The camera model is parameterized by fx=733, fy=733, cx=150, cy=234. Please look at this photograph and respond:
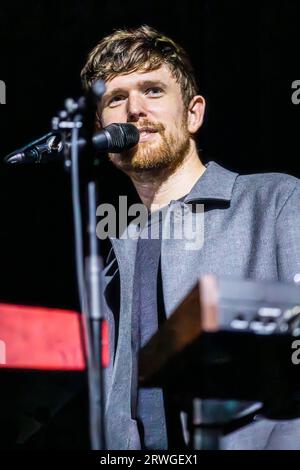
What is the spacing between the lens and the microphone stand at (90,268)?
124 cm

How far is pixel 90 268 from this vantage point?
4.36 ft

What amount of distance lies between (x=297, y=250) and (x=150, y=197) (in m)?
0.78

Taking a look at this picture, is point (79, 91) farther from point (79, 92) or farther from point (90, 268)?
point (90, 268)

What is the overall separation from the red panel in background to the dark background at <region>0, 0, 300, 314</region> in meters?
0.27

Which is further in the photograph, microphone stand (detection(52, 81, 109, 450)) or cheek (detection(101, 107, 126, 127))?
cheek (detection(101, 107, 126, 127))

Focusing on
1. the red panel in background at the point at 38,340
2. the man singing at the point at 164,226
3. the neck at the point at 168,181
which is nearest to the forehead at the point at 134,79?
the man singing at the point at 164,226

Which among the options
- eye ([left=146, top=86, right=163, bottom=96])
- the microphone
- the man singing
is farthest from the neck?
the microphone

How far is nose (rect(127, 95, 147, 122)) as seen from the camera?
2482 millimetres

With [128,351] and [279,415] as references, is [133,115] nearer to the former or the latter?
[128,351]

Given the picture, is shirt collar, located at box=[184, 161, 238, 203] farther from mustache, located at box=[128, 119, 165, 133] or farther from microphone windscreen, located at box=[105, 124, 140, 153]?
microphone windscreen, located at box=[105, 124, 140, 153]

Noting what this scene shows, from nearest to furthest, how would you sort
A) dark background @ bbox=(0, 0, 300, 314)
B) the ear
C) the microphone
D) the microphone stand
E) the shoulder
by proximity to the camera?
the microphone stand < the microphone < the shoulder < the ear < dark background @ bbox=(0, 0, 300, 314)

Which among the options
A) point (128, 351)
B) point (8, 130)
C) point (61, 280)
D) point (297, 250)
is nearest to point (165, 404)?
point (128, 351)

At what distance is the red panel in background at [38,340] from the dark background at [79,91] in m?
0.27

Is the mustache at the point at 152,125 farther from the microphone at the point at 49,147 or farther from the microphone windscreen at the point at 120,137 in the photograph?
Answer: the microphone at the point at 49,147
